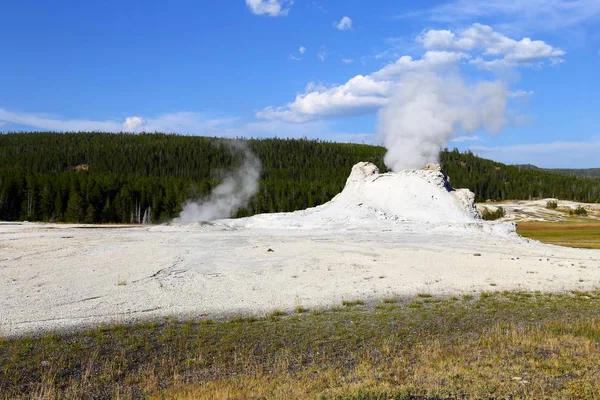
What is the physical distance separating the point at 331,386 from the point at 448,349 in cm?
425

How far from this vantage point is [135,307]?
17125mm

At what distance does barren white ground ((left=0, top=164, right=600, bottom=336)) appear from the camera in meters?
17.8

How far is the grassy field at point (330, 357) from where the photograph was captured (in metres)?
9.16

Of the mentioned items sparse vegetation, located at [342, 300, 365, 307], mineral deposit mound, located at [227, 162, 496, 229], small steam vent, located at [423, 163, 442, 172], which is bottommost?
sparse vegetation, located at [342, 300, 365, 307]

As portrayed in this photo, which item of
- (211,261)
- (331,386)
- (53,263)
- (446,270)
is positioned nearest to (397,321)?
(331,386)

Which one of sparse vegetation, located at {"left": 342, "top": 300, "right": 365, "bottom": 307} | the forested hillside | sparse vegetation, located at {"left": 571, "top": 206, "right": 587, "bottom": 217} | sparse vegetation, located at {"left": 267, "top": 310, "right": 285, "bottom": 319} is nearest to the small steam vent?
sparse vegetation, located at {"left": 342, "top": 300, "right": 365, "bottom": 307}

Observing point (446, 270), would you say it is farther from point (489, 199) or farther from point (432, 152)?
point (489, 199)

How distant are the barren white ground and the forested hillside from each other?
37251 mm

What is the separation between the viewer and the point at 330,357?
12.1 m

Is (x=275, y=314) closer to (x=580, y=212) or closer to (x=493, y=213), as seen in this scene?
(x=493, y=213)

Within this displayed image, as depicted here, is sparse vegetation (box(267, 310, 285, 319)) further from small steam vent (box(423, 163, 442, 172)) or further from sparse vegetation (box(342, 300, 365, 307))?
small steam vent (box(423, 163, 442, 172))

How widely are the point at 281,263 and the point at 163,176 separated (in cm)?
10078

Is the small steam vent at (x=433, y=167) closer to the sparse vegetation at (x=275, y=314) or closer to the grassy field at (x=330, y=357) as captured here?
the grassy field at (x=330, y=357)

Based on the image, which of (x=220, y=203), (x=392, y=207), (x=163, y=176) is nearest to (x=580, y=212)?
(x=220, y=203)
